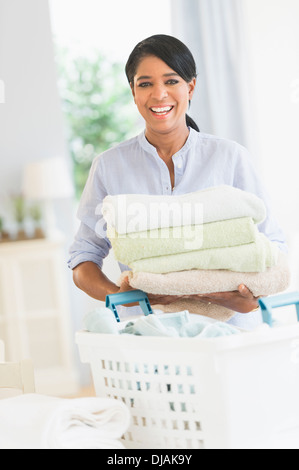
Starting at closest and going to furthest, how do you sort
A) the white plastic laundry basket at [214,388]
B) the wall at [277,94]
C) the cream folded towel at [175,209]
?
the white plastic laundry basket at [214,388], the cream folded towel at [175,209], the wall at [277,94]

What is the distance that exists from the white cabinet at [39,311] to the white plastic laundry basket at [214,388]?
250 cm

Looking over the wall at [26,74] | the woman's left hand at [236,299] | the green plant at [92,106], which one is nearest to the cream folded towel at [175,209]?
the woman's left hand at [236,299]

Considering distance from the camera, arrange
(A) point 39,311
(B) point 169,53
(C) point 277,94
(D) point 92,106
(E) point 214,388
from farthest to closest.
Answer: (D) point 92,106
(A) point 39,311
(C) point 277,94
(B) point 169,53
(E) point 214,388

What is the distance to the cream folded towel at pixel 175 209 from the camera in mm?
826

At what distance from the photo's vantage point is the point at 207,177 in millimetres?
1152

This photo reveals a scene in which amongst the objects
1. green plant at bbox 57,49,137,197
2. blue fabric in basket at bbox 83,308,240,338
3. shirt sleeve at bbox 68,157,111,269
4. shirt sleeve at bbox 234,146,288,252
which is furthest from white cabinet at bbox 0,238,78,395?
blue fabric in basket at bbox 83,308,240,338

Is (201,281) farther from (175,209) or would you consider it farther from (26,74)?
(26,74)

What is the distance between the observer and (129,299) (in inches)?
34.6

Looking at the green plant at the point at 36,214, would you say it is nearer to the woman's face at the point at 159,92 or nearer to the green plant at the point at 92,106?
the green plant at the point at 92,106

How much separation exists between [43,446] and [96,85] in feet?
14.8

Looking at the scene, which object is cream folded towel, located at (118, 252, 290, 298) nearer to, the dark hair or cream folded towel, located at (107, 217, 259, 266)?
cream folded towel, located at (107, 217, 259, 266)

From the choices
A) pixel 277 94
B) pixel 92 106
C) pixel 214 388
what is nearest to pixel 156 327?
pixel 214 388

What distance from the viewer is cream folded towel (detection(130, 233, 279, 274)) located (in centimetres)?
84

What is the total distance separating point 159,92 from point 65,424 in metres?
0.64
